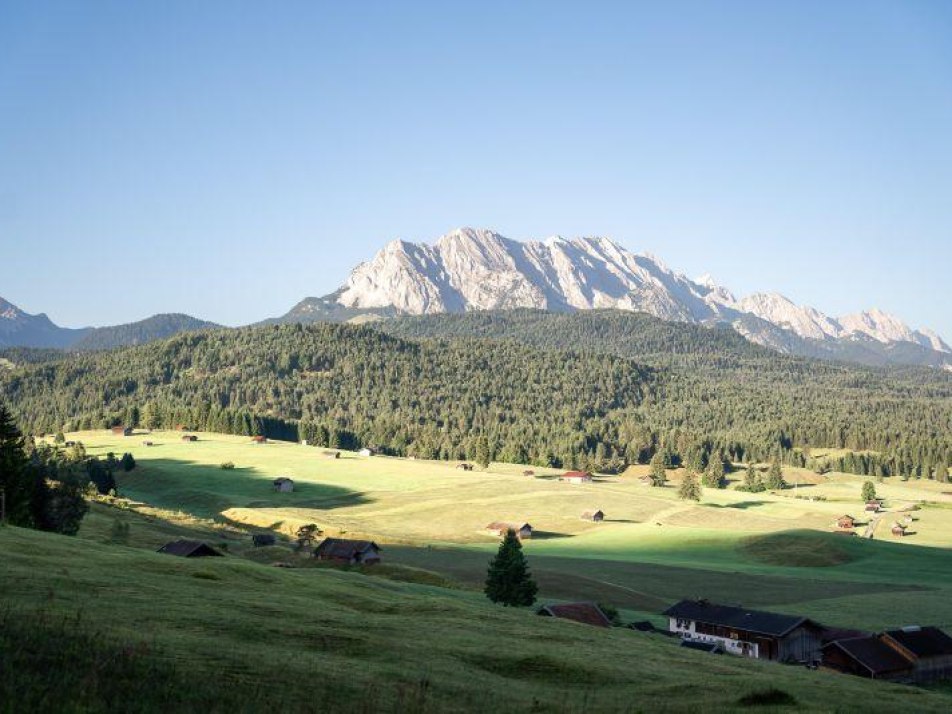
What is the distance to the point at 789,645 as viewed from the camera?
6650 centimetres

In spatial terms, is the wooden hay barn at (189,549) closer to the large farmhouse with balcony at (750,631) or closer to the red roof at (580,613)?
the red roof at (580,613)

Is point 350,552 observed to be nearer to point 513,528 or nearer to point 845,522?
point 513,528

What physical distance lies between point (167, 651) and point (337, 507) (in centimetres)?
13239

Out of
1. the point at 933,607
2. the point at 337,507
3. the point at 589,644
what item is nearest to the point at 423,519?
the point at 337,507

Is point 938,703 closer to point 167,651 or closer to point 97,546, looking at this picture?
point 167,651

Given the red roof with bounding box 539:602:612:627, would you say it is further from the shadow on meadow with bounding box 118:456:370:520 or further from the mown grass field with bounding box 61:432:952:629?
the shadow on meadow with bounding box 118:456:370:520

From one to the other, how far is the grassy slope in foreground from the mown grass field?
4053 centimetres

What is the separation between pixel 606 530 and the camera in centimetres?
13888

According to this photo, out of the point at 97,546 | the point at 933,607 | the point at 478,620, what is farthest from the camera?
the point at 933,607

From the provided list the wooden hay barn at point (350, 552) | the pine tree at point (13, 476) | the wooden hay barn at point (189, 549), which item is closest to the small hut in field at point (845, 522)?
the wooden hay barn at point (350, 552)

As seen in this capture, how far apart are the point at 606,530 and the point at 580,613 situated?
74.5 metres

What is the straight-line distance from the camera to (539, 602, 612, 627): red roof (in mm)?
64938

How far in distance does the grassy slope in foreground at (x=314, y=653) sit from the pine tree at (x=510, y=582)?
20.8m

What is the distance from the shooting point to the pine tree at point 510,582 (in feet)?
238
